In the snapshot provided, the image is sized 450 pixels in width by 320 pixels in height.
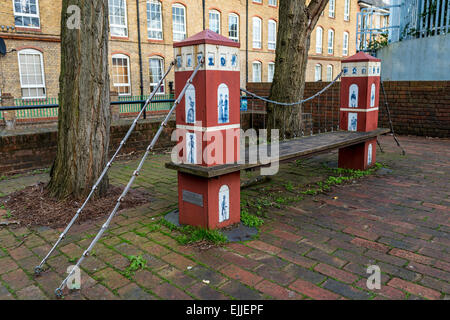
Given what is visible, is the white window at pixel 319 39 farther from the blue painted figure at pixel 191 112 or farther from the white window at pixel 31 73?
the blue painted figure at pixel 191 112

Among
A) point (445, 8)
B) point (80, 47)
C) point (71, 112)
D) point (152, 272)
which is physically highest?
point (445, 8)

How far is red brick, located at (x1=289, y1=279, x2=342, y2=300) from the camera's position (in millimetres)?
2955

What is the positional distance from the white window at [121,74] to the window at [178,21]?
4.04 meters

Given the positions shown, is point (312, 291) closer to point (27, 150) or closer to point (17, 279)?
point (17, 279)

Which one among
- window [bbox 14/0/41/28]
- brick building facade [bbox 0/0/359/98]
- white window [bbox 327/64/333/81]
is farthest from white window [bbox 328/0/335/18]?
window [bbox 14/0/41/28]

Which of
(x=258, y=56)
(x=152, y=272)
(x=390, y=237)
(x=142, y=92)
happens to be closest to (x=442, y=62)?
(x=390, y=237)

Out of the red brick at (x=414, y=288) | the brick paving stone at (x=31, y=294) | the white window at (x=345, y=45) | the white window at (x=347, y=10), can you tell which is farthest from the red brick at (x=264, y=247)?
the white window at (x=347, y=10)

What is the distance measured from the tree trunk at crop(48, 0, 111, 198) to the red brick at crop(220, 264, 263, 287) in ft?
8.81

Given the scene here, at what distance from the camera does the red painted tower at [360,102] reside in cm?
712

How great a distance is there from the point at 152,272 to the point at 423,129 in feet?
34.8

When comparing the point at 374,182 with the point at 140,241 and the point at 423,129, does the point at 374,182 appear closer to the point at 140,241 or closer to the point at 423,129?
the point at 140,241

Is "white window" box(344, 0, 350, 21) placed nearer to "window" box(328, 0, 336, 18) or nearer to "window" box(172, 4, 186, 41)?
"window" box(328, 0, 336, 18)

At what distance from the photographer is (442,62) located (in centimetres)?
1131

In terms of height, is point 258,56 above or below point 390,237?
above
